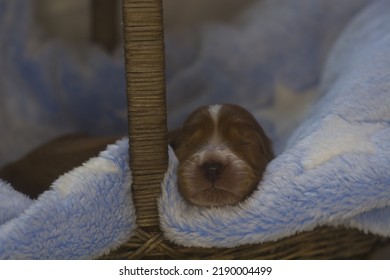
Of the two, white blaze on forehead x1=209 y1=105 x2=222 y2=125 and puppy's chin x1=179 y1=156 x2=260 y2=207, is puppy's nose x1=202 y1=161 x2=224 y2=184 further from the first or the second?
white blaze on forehead x1=209 y1=105 x2=222 y2=125

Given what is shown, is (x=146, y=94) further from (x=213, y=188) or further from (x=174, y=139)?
(x=174, y=139)

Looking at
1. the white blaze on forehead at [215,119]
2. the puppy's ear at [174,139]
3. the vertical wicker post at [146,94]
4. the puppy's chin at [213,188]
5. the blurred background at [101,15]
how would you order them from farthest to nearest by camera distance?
1. the blurred background at [101,15]
2. the puppy's ear at [174,139]
3. the white blaze on forehead at [215,119]
4. the puppy's chin at [213,188]
5. the vertical wicker post at [146,94]

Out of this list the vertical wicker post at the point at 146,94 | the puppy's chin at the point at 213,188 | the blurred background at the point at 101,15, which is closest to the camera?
the vertical wicker post at the point at 146,94

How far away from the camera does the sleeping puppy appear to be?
139cm

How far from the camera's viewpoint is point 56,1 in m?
2.59

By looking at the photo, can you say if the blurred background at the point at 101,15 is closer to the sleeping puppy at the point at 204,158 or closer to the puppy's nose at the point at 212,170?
the sleeping puppy at the point at 204,158

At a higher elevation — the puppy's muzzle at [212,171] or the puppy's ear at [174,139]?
the puppy's muzzle at [212,171]

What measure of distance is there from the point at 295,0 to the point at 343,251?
1182 millimetres

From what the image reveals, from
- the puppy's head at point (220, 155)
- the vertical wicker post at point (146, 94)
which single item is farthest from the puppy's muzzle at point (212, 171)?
the vertical wicker post at point (146, 94)

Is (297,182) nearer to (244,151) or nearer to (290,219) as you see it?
(290,219)

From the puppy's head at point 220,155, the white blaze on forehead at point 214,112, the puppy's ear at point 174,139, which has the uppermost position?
the white blaze on forehead at point 214,112

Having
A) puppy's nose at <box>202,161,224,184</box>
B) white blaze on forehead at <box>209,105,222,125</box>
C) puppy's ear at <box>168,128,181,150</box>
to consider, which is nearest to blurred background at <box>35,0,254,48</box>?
puppy's ear at <box>168,128,181,150</box>

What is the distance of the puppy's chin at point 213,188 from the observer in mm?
1378

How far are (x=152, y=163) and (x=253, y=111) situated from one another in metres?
0.99
